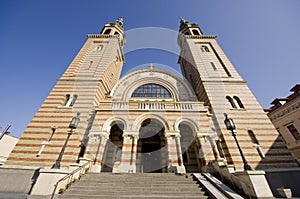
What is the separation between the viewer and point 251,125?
10219mm

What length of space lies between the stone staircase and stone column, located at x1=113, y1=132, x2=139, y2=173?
2.88ft

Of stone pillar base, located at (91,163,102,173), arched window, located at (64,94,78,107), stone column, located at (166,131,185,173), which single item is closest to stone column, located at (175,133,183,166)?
stone column, located at (166,131,185,173)

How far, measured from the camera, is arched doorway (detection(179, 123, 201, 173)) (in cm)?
1012

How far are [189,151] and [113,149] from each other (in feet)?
21.0

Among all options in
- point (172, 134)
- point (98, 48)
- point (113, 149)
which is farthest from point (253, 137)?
point (98, 48)

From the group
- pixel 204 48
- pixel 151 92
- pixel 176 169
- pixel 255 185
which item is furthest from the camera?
pixel 204 48

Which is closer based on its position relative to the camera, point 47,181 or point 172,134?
A: point 47,181

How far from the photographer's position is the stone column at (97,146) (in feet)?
27.7

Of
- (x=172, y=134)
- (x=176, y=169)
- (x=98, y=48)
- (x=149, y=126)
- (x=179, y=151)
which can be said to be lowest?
(x=176, y=169)

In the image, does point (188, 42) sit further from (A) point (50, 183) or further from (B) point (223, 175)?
(A) point (50, 183)

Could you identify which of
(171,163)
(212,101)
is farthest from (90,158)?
(212,101)

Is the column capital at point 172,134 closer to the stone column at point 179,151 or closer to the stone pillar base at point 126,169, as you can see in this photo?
the stone column at point 179,151

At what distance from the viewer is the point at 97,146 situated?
29.5ft

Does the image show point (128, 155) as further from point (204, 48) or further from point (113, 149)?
point (204, 48)
